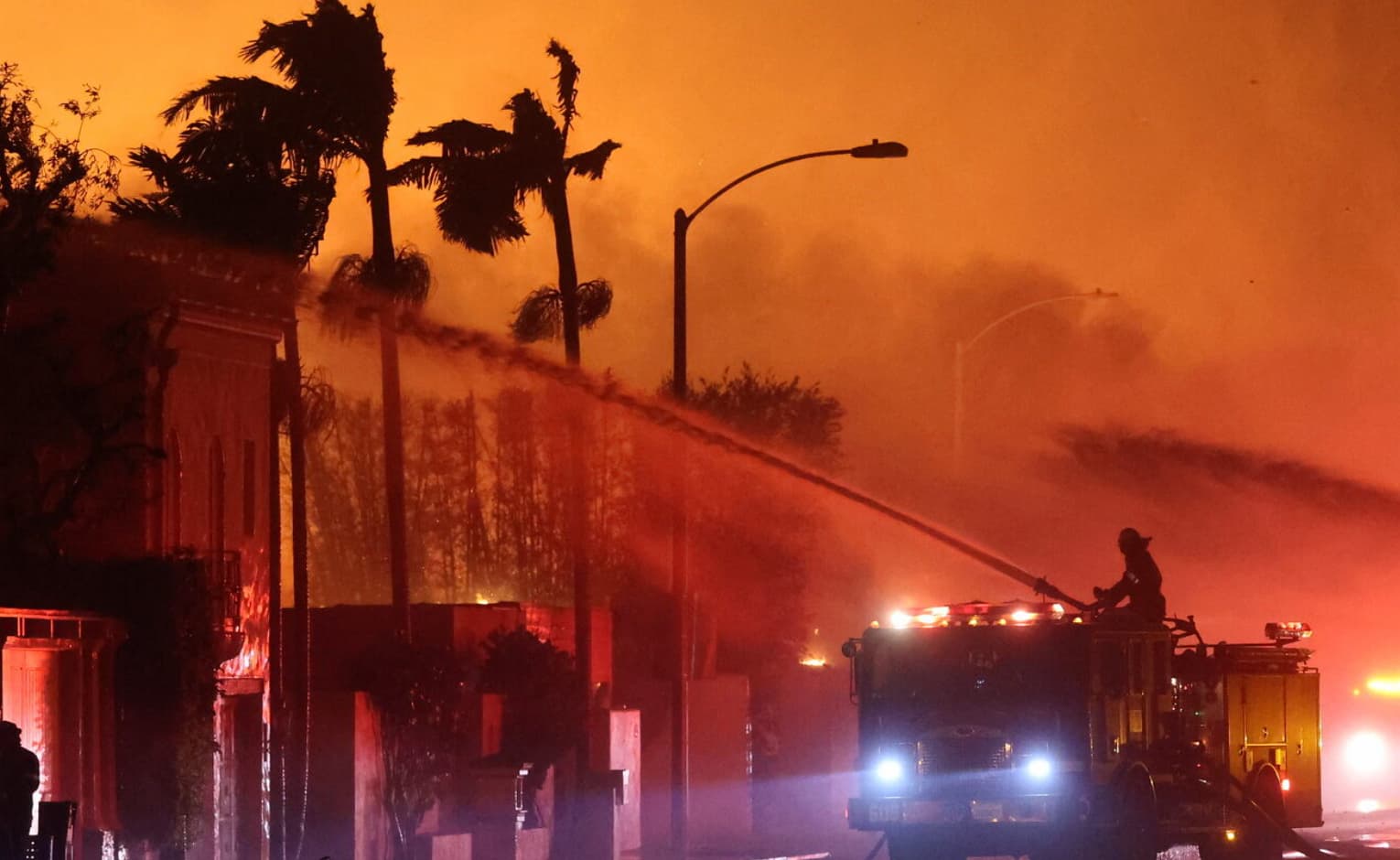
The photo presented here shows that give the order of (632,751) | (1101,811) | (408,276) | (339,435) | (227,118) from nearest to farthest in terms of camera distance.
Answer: (1101,811)
(227,118)
(408,276)
(632,751)
(339,435)

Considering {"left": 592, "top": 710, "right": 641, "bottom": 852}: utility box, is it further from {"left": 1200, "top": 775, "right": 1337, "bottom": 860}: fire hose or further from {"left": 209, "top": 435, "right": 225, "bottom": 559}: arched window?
{"left": 1200, "top": 775, "right": 1337, "bottom": 860}: fire hose

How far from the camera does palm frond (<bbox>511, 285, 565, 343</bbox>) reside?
34.2 metres

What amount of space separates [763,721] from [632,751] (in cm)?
912

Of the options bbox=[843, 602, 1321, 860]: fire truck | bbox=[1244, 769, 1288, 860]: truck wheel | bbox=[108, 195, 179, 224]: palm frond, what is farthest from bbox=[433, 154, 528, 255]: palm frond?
bbox=[1244, 769, 1288, 860]: truck wheel

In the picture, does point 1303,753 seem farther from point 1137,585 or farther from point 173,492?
point 173,492

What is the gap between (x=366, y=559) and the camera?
75.0 metres

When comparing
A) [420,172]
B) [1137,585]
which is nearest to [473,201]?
[420,172]

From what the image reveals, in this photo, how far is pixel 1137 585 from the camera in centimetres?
2134

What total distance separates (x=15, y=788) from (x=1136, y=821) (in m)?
10.1

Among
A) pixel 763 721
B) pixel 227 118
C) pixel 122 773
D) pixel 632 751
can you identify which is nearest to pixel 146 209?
pixel 227 118

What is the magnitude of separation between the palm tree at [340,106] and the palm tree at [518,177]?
100cm

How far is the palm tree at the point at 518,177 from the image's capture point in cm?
3291

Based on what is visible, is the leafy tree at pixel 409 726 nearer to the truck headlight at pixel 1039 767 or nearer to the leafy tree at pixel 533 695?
the leafy tree at pixel 533 695

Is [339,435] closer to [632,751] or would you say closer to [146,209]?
[632,751]
